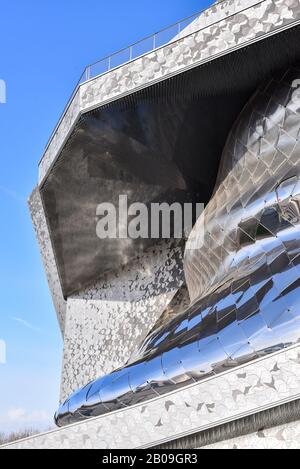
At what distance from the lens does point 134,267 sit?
15727 millimetres

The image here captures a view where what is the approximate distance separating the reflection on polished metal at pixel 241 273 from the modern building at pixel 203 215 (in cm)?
2

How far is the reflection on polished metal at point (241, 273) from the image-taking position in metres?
→ 7.35

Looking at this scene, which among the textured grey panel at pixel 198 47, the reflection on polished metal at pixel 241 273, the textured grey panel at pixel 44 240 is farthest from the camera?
the textured grey panel at pixel 44 240

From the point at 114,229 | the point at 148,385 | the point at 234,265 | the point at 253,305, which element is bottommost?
the point at 148,385

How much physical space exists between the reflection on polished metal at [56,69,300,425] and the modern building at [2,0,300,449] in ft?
0.08

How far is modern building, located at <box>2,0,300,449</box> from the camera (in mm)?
6434

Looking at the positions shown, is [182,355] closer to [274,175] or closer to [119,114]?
[274,175]

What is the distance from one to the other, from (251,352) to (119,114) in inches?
200

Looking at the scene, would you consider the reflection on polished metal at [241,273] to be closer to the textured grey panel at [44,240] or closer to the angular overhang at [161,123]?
the angular overhang at [161,123]

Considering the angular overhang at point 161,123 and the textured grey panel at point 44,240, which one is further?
the textured grey panel at point 44,240

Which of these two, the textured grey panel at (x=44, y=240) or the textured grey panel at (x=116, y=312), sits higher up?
the textured grey panel at (x=44, y=240)

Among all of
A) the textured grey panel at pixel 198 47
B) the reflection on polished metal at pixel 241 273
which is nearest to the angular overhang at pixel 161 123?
the textured grey panel at pixel 198 47

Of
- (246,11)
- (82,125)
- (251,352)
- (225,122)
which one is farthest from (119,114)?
(251,352)

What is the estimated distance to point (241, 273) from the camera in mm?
8617
